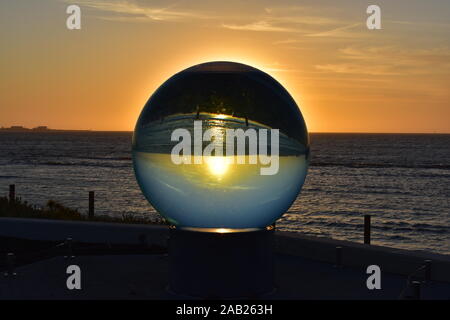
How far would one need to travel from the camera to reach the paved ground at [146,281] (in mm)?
8367

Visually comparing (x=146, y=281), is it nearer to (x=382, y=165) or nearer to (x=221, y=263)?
(x=221, y=263)

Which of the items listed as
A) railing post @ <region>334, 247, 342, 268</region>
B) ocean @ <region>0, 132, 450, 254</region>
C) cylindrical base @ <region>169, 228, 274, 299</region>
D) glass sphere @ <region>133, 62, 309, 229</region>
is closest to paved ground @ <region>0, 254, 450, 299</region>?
railing post @ <region>334, 247, 342, 268</region>

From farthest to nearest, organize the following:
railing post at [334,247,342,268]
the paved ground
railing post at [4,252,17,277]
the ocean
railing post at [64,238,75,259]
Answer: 1. the ocean
2. railing post at [64,238,75,259]
3. railing post at [334,247,342,268]
4. railing post at [4,252,17,277]
5. the paved ground

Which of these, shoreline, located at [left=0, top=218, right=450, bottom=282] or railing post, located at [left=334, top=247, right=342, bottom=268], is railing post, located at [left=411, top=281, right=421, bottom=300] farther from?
railing post, located at [left=334, top=247, right=342, bottom=268]

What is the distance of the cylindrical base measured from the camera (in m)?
8.19

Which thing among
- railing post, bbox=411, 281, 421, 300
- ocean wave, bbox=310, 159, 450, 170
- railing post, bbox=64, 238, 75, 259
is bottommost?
railing post, bbox=411, 281, 421, 300

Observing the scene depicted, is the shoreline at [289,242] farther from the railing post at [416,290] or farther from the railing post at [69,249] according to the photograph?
the railing post at [416,290]

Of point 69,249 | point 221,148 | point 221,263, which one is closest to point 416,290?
point 221,263

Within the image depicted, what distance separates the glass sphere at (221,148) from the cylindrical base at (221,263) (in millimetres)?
147

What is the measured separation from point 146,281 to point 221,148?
2347mm

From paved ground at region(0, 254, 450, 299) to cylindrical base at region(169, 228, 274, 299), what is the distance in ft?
0.84

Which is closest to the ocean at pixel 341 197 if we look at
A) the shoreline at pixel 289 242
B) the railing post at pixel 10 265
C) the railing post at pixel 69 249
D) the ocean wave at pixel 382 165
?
the ocean wave at pixel 382 165

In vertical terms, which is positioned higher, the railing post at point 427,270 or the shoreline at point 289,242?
the shoreline at point 289,242
